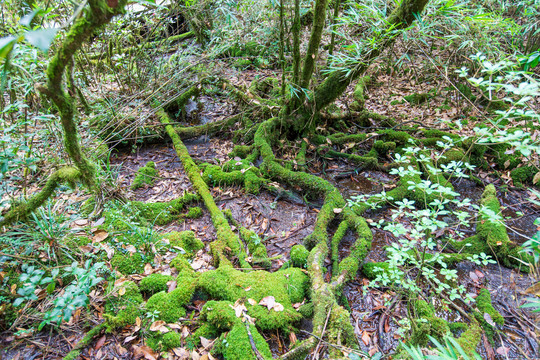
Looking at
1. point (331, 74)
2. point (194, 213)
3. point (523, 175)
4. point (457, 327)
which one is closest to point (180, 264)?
point (194, 213)

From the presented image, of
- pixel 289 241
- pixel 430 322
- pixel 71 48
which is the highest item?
pixel 71 48

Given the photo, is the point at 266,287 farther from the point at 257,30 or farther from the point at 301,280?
the point at 257,30

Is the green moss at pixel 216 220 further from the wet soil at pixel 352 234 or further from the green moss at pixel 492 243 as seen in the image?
the green moss at pixel 492 243

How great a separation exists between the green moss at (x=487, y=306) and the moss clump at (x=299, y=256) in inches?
72.5

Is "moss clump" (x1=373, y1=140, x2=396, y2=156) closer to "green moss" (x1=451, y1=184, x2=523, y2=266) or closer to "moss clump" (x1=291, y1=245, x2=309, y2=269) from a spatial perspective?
"green moss" (x1=451, y1=184, x2=523, y2=266)

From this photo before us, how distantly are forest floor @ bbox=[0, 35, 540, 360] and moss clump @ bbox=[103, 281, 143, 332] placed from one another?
0.26 ft

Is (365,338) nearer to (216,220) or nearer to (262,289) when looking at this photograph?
(262,289)

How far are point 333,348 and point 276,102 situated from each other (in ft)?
15.4

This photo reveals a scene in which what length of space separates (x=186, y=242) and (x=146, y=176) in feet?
6.18

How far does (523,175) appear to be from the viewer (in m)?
4.85

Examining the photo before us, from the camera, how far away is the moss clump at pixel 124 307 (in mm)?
2562

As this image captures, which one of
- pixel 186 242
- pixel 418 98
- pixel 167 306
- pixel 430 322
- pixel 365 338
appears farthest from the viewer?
pixel 418 98

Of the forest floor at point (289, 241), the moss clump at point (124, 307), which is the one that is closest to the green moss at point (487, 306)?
the forest floor at point (289, 241)

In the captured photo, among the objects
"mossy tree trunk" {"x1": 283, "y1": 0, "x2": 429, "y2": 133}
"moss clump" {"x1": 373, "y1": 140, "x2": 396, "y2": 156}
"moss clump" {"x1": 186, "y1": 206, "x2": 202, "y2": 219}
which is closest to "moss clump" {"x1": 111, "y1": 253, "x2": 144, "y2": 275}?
"moss clump" {"x1": 186, "y1": 206, "x2": 202, "y2": 219}
